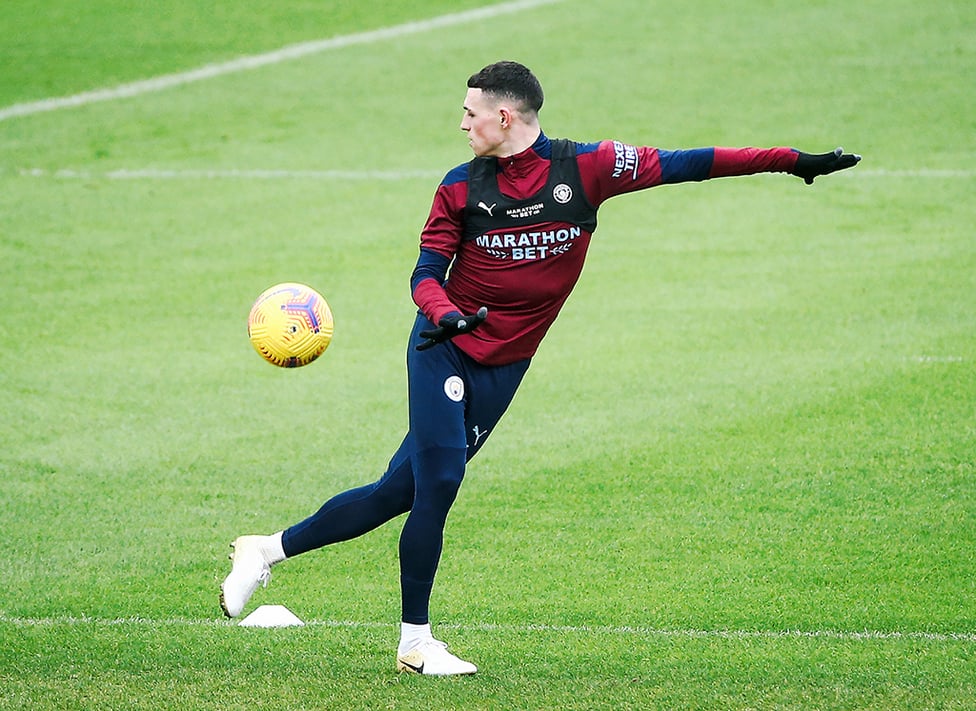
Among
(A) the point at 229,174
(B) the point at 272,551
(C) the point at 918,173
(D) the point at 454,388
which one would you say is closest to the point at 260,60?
(A) the point at 229,174

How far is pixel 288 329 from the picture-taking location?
7.37 m

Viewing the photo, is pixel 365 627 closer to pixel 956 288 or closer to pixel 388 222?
pixel 956 288

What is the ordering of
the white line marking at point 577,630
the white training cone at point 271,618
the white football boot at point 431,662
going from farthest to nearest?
the white training cone at point 271,618
the white line marking at point 577,630
the white football boot at point 431,662

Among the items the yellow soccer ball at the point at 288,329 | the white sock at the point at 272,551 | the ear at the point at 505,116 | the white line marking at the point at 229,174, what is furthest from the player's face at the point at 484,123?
the white line marking at the point at 229,174

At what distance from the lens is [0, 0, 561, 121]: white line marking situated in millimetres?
24156

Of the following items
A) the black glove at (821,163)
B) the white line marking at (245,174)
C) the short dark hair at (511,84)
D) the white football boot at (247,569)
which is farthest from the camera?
the white line marking at (245,174)

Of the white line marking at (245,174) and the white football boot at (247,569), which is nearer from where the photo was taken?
the white football boot at (247,569)

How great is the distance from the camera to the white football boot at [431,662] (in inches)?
262

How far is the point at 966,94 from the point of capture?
23.8 m

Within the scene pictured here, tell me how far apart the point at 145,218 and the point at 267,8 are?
38.6 ft

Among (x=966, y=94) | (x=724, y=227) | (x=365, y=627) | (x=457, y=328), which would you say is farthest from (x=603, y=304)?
(x=966, y=94)

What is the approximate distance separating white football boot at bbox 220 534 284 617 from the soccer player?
11 mm

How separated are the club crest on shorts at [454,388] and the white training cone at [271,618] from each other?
1.69 meters

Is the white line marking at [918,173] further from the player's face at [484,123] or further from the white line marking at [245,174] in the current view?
the player's face at [484,123]
